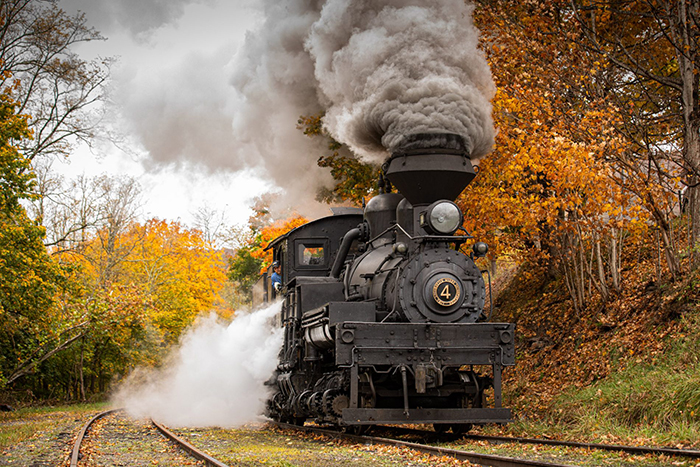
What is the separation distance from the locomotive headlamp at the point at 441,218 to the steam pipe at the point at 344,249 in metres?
2.03

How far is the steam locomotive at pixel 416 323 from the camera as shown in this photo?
8688mm

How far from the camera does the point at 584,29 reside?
12.2 m

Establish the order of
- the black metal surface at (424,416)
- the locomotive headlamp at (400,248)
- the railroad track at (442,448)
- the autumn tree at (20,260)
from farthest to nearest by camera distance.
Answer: the autumn tree at (20,260) → the locomotive headlamp at (400,248) → the black metal surface at (424,416) → the railroad track at (442,448)

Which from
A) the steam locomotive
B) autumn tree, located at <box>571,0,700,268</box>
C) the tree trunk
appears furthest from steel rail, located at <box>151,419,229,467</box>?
the tree trunk

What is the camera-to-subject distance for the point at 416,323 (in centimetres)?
876

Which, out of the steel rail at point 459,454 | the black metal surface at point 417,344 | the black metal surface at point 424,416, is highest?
the black metal surface at point 417,344

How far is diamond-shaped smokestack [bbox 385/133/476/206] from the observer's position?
30.2 feet

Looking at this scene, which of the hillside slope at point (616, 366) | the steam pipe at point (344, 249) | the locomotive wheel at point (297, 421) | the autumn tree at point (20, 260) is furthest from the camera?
the autumn tree at point (20, 260)

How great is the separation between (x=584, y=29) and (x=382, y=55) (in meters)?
4.42

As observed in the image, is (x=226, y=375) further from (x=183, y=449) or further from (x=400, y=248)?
(x=400, y=248)

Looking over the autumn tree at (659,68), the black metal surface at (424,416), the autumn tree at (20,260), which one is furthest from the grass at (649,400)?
the autumn tree at (20,260)

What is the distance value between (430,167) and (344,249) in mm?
2575

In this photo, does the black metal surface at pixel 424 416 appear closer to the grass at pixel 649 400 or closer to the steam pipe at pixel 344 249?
the grass at pixel 649 400

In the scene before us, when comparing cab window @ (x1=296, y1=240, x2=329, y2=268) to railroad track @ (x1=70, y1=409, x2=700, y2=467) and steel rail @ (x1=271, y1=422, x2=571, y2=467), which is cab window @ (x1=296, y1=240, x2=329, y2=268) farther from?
steel rail @ (x1=271, y1=422, x2=571, y2=467)
